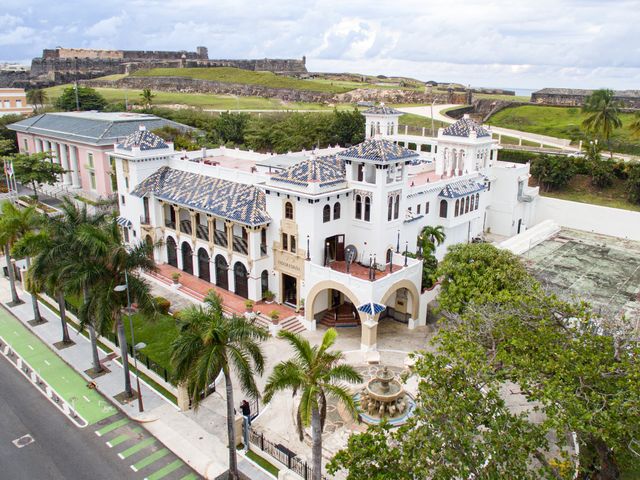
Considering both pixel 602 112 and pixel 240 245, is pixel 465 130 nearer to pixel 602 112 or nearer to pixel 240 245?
pixel 602 112

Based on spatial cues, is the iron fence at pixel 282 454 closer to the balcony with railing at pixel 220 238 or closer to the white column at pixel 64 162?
the balcony with railing at pixel 220 238

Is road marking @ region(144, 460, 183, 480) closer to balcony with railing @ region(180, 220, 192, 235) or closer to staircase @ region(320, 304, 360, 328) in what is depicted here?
staircase @ region(320, 304, 360, 328)

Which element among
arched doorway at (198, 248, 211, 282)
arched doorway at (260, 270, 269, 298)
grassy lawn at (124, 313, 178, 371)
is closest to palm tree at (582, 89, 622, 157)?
arched doorway at (260, 270, 269, 298)

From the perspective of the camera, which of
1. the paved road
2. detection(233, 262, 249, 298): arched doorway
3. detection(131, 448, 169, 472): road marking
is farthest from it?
detection(233, 262, 249, 298): arched doorway

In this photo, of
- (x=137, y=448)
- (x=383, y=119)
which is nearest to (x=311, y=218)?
(x=137, y=448)

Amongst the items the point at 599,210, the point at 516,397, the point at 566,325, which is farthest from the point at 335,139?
the point at 566,325

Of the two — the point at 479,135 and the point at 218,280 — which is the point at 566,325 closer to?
the point at 218,280
